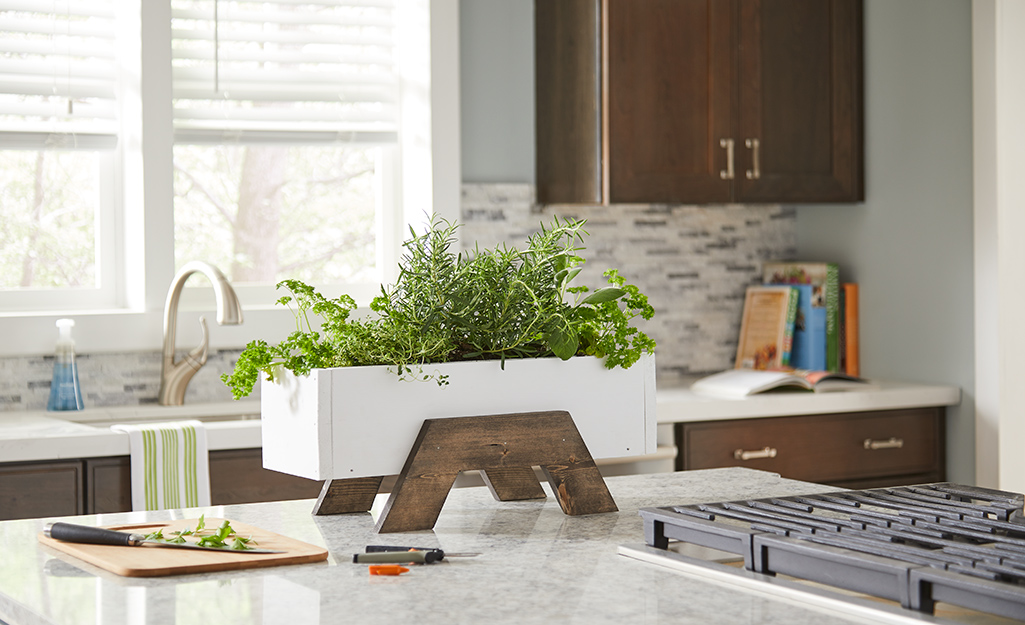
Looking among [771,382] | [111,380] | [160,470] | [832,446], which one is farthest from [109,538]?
[832,446]

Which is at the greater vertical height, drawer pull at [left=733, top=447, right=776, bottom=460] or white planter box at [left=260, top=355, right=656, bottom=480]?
white planter box at [left=260, top=355, right=656, bottom=480]

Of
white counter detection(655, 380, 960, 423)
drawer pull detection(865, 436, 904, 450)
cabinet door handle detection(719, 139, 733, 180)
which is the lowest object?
drawer pull detection(865, 436, 904, 450)

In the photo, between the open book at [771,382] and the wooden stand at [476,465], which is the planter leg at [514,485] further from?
the open book at [771,382]

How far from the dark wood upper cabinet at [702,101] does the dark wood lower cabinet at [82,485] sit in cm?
134

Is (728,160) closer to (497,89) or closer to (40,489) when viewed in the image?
(497,89)

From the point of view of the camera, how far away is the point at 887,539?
124 centimetres

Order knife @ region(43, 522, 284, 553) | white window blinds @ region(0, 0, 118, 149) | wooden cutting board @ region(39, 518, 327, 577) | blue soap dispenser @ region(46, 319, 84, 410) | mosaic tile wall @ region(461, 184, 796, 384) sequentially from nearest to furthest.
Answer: wooden cutting board @ region(39, 518, 327, 577) → knife @ region(43, 522, 284, 553) → blue soap dispenser @ region(46, 319, 84, 410) → white window blinds @ region(0, 0, 118, 149) → mosaic tile wall @ region(461, 184, 796, 384)

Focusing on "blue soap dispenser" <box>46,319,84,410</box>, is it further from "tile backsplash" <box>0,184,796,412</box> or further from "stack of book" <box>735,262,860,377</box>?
"stack of book" <box>735,262,860,377</box>

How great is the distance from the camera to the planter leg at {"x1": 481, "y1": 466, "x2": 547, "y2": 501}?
1.77 meters

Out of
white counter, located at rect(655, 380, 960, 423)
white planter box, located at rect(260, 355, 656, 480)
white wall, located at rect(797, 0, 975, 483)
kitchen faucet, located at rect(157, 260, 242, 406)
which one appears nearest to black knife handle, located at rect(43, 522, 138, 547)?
white planter box, located at rect(260, 355, 656, 480)

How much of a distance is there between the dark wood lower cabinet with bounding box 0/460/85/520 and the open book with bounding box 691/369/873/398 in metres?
1.75

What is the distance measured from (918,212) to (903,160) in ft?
0.57

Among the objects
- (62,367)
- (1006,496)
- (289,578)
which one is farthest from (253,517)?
(62,367)

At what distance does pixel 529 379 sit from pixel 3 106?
2114 millimetres
